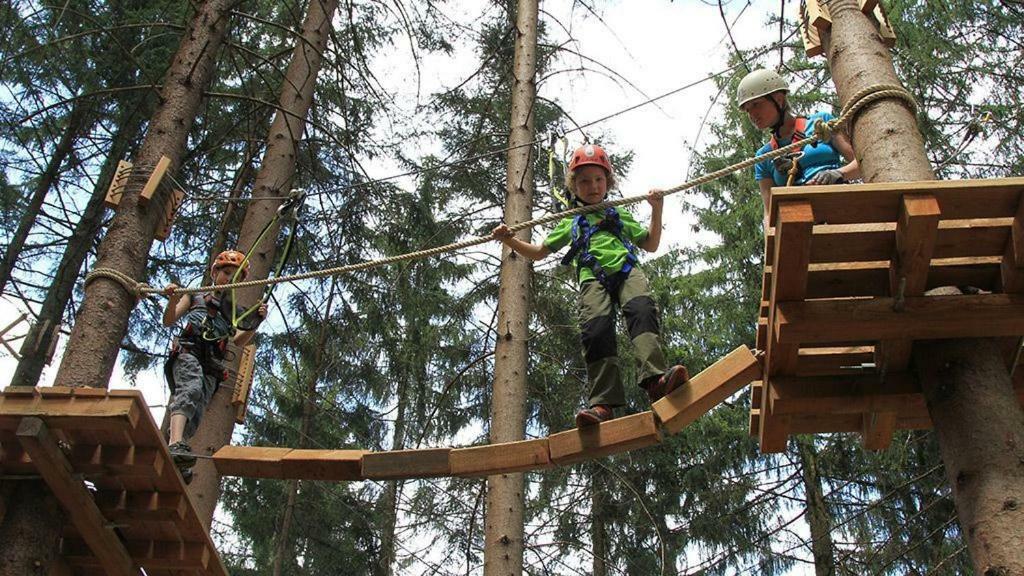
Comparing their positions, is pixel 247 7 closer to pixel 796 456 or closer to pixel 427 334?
pixel 427 334

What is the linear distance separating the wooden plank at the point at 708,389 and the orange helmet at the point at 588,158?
4.08ft

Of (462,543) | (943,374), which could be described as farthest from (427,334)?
(943,374)

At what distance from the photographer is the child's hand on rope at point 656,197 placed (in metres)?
4.27

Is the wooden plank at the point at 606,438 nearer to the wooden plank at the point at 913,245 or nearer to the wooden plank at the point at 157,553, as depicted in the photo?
the wooden plank at the point at 913,245

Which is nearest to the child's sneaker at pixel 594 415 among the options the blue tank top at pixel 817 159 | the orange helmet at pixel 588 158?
the orange helmet at pixel 588 158

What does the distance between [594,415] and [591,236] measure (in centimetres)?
96

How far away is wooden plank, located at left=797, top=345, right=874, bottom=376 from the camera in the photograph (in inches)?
142

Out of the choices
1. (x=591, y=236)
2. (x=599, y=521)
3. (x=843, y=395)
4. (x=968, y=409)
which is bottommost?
(x=968, y=409)

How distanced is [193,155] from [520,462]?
19.5 ft

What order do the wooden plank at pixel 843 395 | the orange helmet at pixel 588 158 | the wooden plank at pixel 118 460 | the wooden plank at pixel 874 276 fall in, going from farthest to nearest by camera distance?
the orange helmet at pixel 588 158
the wooden plank at pixel 118 460
the wooden plank at pixel 843 395
the wooden plank at pixel 874 276

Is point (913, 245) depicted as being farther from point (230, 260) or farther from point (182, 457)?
point (230, 260)

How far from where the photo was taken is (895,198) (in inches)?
120

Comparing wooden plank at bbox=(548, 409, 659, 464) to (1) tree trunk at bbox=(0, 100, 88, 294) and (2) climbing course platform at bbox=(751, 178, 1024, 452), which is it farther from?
(1) tree trunk at bbox=(0, 100, 88, 294)

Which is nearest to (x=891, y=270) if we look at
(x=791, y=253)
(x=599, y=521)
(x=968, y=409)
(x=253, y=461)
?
(x=791, y=253)
